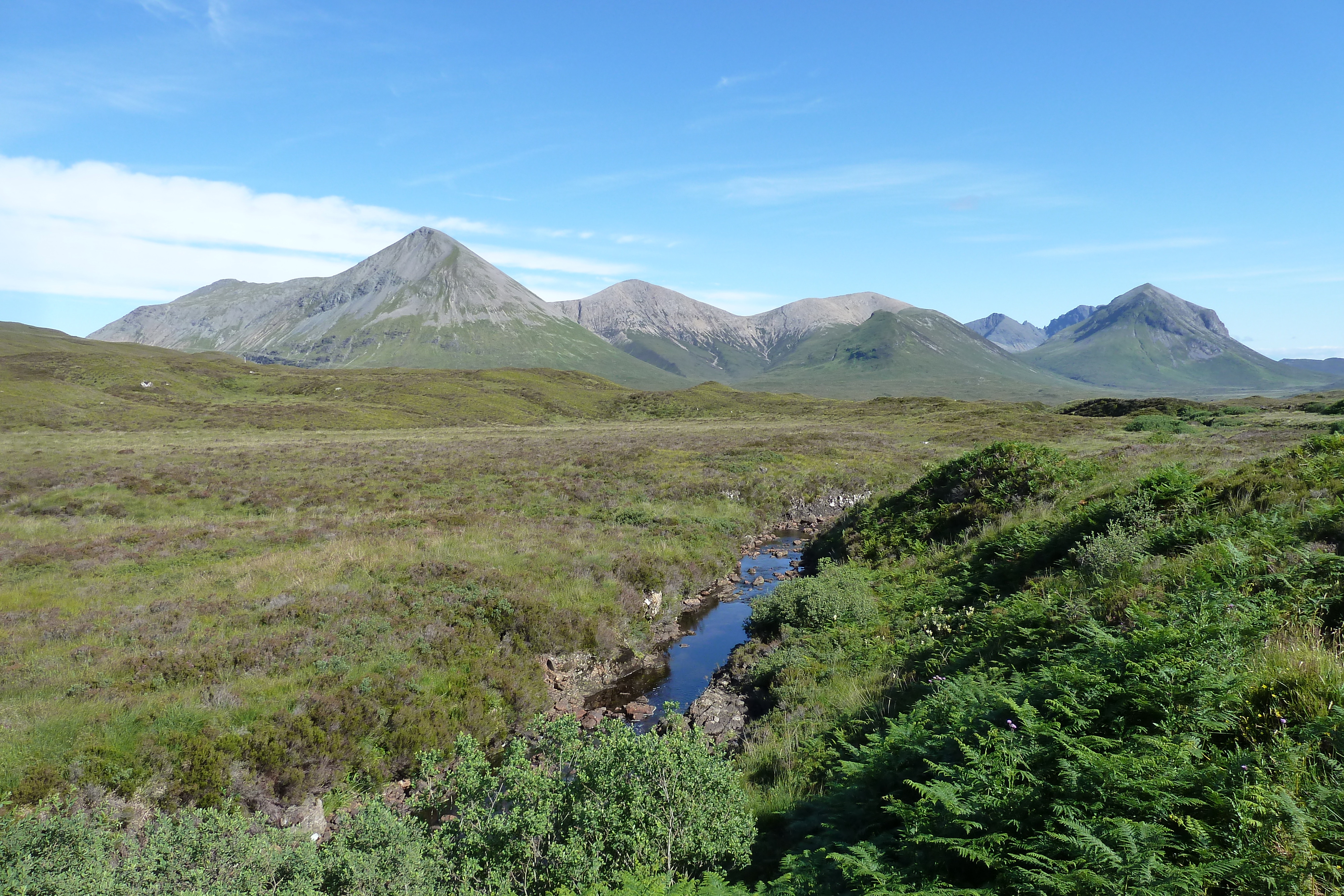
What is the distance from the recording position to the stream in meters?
14.9

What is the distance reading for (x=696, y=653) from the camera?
17.5 m

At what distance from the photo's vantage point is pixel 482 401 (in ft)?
378

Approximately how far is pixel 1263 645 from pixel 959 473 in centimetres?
1620

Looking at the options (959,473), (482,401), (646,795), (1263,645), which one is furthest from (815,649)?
(482,401)

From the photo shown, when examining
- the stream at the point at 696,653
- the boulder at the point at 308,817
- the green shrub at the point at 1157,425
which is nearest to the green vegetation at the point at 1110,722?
the stream at the point at 696,653

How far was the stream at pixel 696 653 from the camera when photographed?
14.9 metres

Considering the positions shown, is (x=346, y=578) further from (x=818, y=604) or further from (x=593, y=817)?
(x=593, y=817)

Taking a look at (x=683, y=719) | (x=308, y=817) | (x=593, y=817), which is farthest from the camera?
(x=683, y=719)

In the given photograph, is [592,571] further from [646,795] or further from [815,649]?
[646,795]

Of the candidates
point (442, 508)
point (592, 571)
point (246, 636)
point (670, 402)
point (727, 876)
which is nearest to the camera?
point (727, 876)

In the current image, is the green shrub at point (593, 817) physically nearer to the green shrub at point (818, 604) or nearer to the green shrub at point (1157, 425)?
the green shrub at point (818, 604)

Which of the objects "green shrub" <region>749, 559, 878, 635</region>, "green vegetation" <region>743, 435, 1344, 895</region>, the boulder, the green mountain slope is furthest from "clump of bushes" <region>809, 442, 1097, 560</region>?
the green mountain slope

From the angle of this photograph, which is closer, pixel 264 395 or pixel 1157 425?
pixel 1157 425

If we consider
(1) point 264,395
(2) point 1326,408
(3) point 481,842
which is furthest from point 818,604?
(1) point 264,395
